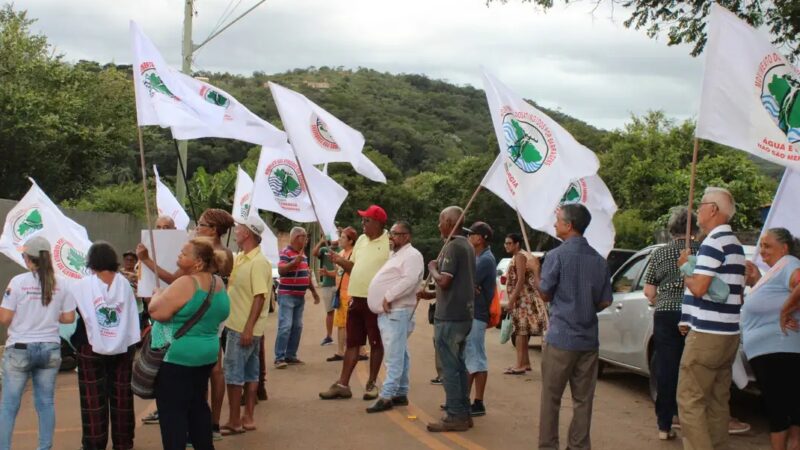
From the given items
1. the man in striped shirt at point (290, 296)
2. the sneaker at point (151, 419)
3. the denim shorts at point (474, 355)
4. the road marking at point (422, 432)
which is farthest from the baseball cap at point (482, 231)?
the sneaker at point (151, 419)

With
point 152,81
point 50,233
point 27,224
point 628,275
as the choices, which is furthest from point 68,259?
point 628,275

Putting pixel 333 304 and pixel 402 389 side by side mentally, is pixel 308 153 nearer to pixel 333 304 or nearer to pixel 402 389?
pixel 402 389

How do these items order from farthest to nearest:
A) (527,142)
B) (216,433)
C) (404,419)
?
(404,419)
(527,142)
(216,433)

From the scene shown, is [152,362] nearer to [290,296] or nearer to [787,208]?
[787,208]

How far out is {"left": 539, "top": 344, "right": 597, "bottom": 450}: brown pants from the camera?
6566mm

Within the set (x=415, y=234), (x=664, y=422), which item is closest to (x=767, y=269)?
(x=664, y=422)

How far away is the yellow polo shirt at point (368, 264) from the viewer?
30.9ft

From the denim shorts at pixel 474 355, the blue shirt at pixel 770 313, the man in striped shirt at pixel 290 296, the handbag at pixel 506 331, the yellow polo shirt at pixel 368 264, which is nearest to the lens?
the blue shirt at pixel 770 313

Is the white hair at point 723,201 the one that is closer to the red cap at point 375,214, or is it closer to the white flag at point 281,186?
the red cap at point 375,214

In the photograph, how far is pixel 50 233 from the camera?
830cm

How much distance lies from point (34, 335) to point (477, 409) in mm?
4273

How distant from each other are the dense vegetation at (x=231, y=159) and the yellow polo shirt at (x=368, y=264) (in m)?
13.4

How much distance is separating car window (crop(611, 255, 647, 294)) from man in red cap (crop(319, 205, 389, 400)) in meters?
3.01

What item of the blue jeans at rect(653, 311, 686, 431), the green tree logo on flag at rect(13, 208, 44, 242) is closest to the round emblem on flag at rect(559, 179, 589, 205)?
the blue jeans at rect(653, 311, 686, 431)
